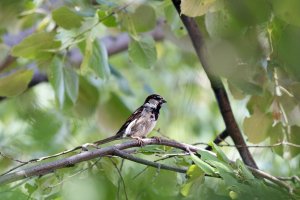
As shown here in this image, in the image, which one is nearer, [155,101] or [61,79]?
[61,79]

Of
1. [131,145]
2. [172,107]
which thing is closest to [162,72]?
[172,107]

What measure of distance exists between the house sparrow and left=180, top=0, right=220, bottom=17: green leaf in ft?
3.83

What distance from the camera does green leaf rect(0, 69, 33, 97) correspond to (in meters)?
2.60

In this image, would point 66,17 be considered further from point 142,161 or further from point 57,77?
point 142,161

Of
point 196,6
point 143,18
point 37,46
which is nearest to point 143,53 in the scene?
point 143,18

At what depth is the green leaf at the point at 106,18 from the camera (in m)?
2.46

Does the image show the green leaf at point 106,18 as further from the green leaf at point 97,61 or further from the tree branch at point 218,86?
the tree branch at point 218,86

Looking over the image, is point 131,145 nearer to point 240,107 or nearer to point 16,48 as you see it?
point 16,48

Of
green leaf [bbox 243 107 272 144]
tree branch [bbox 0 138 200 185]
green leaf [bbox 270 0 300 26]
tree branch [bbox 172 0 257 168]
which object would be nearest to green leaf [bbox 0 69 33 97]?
tree branch [bbox 172 0 257 168]

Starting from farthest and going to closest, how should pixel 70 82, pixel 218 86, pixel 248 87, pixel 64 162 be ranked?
1. pixel 218 86
2. pixel 70 82
3. pixel 248 87
4. pixel 64 162

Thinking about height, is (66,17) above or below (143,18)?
above

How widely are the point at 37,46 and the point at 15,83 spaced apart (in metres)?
0.23

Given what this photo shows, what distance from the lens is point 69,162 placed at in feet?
5.73

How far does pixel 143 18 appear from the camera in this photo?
9.30ft
